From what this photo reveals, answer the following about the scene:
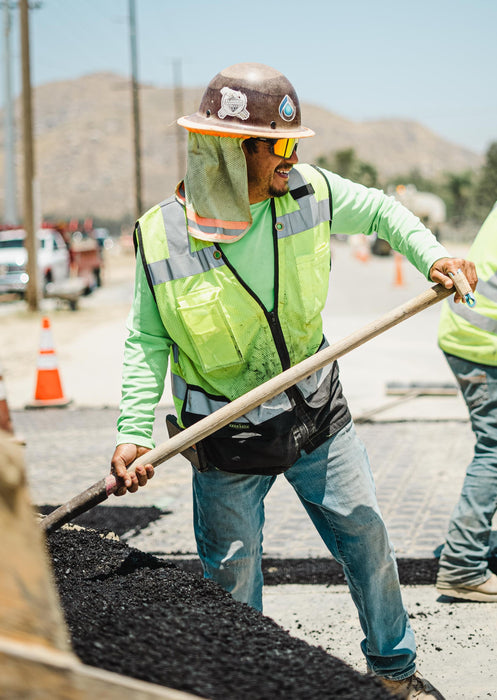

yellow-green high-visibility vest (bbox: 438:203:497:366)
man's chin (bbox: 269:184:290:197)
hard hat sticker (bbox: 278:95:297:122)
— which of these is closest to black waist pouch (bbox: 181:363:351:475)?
man's chin (bbox: 269:184:290:197)

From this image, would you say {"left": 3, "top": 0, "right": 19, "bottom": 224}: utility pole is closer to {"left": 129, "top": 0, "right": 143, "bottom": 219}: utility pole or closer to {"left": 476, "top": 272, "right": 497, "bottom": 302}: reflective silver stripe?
{"left": 129, "top": 0, "right": 143, "bottom": 219}: utility pole

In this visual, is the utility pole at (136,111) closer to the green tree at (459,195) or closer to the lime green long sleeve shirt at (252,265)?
the lime green long sleeve shirt at (252,265)

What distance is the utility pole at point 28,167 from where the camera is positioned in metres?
20.6

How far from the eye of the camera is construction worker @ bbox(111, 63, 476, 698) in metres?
2.99

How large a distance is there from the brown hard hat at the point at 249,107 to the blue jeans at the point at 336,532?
1023 mm

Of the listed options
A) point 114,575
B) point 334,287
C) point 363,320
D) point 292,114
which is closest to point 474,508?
point 114,575

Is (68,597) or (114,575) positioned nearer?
(68,597)

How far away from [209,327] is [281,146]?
61cm

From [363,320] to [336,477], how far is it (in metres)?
12.1

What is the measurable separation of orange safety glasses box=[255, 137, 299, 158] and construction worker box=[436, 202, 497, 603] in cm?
165

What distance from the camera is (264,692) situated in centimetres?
202

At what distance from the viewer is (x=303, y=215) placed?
10.1ft

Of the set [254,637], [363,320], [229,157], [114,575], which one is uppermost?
[229,157]

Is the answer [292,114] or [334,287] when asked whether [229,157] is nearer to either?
[292,114]
